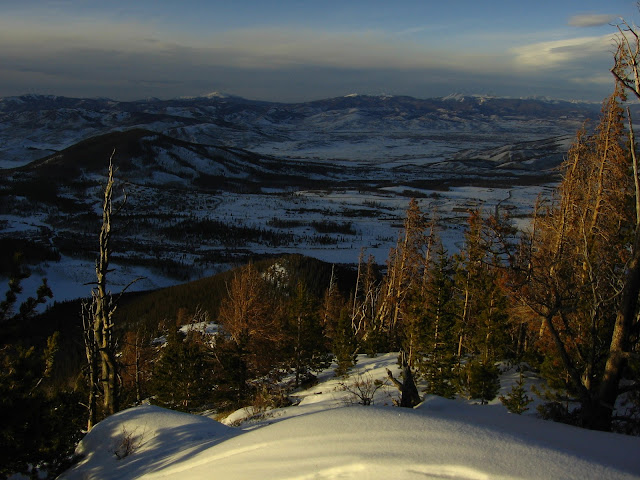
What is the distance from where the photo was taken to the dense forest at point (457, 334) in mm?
7488

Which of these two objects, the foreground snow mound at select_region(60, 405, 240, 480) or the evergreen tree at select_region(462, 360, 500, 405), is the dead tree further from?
the evergreen tree at select_region(462, 360, 500, 405)

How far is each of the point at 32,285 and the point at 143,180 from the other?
276 feet

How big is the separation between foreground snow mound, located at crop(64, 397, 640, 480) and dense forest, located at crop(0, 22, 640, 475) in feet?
6.20

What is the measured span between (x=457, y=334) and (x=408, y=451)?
41.7 ft

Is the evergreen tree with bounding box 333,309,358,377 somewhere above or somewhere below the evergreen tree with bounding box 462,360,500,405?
below

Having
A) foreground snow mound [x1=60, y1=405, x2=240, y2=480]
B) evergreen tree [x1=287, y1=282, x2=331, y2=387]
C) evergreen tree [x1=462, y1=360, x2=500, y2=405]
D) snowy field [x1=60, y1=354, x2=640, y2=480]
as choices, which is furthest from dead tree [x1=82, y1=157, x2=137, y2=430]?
evergreen tree [x1=287, y1=282, x2=331, y2=387]

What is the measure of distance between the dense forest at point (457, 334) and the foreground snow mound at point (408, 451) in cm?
189

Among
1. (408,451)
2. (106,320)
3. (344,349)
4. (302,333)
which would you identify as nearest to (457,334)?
(344,349)

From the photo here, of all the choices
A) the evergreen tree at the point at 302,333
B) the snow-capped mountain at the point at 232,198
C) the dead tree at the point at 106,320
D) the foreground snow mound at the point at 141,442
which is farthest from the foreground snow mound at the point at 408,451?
the snow-capped mountain at the point at 232,198

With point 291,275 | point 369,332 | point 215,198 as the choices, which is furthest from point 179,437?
point 215,198

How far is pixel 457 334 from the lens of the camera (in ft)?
54.4

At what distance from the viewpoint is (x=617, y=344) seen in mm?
6957

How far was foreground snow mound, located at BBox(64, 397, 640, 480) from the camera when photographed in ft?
13.9

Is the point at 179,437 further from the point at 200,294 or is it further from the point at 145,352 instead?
the point at 200,294
